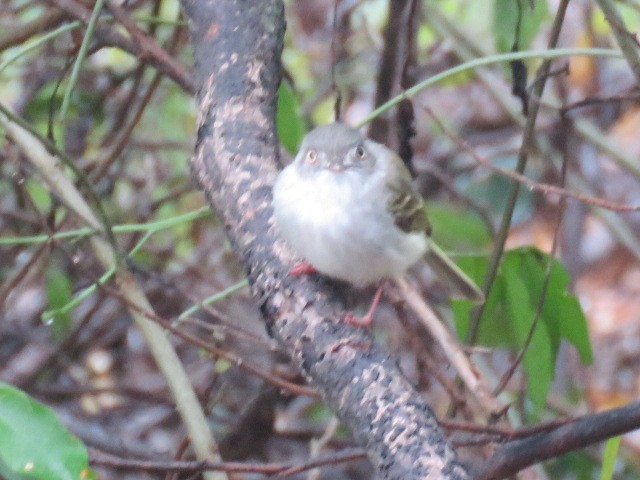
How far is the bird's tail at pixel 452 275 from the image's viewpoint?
3.11 metres

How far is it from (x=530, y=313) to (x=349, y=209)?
724 mm

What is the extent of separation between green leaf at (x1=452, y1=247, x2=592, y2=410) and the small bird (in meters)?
0.15

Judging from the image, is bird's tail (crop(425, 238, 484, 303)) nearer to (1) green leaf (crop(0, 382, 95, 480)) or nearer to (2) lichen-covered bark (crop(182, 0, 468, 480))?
(2) lichen-covered bark (crop(182, 0, 468, 480))

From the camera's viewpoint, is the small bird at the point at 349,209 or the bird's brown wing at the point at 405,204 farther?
the bird's brown wing at the point at 405,204

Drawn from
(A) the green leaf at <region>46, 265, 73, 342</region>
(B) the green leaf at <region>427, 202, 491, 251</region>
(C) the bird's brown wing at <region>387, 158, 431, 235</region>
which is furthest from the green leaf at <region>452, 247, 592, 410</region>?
(A) the green leaf at <region>46, 265, 73, 342</region>

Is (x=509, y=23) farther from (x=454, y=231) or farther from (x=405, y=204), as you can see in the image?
(x=454, y=231)

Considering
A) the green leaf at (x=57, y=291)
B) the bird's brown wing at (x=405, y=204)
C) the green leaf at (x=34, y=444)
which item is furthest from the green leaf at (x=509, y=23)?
the green leaf at (x=34, y=444)

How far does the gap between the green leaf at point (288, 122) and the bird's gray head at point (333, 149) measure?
0.37 metres

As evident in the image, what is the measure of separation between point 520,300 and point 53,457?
1920 millimetres

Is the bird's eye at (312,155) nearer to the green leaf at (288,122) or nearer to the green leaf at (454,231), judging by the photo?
the green leaf at (288,122)

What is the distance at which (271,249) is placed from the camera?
8.30ft

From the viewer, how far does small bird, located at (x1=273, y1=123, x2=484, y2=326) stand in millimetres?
2551

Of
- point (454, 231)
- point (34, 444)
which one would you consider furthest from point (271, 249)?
point (454, 231)

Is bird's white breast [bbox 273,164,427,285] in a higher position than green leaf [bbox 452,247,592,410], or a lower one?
higher
